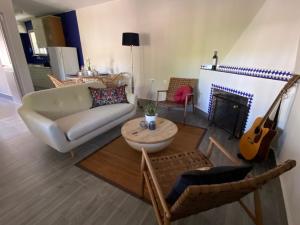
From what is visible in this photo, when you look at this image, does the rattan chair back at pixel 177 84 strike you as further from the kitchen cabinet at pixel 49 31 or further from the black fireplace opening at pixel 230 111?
the kitchen cabinet at pixel 49 31

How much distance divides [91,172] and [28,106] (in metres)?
1.23

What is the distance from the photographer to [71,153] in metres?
2.15

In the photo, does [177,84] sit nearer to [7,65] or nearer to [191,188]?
[191,188]

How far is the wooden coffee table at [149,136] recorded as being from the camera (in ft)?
6.17

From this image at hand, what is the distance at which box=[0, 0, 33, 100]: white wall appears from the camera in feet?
11.5

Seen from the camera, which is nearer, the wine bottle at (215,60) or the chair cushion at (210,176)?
the chair cushion at (210,176)

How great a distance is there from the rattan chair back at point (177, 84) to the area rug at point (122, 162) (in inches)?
45.5

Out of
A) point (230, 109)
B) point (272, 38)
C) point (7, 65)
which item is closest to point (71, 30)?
point (7, 65)

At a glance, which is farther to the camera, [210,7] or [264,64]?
[210,7]

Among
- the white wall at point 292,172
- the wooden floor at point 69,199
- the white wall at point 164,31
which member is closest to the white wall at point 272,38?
the white wall at point 164,31

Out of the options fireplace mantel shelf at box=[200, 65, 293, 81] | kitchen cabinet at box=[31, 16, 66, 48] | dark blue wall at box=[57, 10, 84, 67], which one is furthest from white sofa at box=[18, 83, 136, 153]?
kitchen cabinet at box=[31, 16, 66, 48]

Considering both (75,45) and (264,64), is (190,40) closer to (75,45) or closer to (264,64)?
(264,64)

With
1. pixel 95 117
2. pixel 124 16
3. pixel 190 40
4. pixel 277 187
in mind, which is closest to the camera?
pixel 277 187

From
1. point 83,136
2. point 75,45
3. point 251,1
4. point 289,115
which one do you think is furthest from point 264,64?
point 75,45
